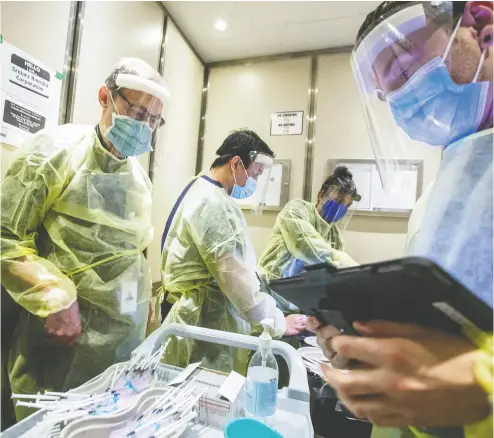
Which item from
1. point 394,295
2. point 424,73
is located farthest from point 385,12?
point 394,295

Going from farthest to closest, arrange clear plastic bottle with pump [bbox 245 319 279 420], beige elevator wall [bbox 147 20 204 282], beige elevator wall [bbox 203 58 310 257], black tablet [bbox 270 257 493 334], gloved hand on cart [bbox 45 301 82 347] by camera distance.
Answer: beige elevator wall [bbox 203 58 310 257]
beige elevator wall [bbox 147 20 204 282]
gloved hand on cart [bbox 45 301 82 347]
clear plastic bottle with pump [bbox 245 319 279 420]
black tablet [bbox 270 257 493 334]

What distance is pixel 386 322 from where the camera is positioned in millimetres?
364

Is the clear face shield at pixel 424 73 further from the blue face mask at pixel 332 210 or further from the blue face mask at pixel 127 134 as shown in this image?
the blue face mask at pixel 332 210

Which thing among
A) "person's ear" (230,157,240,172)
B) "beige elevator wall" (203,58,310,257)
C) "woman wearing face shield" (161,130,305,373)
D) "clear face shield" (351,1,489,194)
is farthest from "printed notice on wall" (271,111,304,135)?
"clear face shield" (351,1,489,194)

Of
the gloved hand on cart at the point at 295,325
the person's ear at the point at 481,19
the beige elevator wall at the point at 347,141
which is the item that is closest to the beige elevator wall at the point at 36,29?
the person's ear at the point at 481,19

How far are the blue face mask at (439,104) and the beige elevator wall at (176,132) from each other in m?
1.54

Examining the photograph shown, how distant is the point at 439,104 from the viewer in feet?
1.81

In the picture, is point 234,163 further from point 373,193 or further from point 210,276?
point 373,193

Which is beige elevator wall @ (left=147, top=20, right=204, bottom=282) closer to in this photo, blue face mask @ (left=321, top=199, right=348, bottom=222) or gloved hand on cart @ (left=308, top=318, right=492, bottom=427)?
blue face mask @ (left=321, top=199, right=348, bottom=222)

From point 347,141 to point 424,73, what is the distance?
1.84m

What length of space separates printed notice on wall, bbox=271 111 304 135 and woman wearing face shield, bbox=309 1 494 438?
1709mm

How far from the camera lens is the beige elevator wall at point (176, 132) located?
1986 mm

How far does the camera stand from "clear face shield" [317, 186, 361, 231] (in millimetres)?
2027

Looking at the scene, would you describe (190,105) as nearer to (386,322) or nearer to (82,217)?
(82,217)
